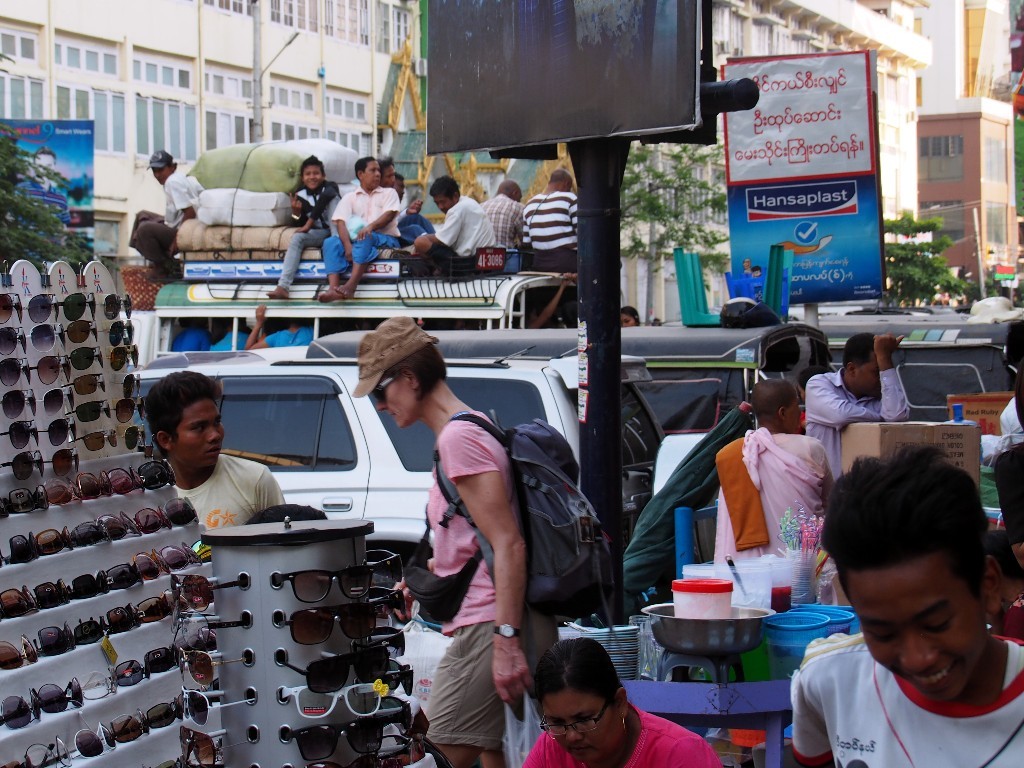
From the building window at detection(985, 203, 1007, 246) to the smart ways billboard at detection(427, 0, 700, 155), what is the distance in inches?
3687

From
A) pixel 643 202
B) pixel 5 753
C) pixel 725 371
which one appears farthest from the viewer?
pixel 643 202

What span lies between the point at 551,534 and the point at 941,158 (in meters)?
96.8

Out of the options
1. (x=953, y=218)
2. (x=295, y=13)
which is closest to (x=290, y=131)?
(x=295, y=13)

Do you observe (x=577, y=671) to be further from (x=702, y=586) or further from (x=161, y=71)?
(x=161, y=71)

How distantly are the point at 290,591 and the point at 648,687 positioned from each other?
150 centimetres

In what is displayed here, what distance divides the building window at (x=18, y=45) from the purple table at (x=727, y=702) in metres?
30.3

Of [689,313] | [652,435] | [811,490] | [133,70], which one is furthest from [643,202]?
[811,490]

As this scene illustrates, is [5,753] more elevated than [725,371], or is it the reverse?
[725,371]

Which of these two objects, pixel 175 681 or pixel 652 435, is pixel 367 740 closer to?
pixel 175 681

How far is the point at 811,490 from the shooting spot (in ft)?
20.0

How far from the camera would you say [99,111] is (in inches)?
1325

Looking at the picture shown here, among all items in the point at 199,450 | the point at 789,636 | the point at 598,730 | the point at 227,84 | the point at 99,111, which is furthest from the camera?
the point at 227,84

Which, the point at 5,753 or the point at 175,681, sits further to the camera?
the point at 175,681

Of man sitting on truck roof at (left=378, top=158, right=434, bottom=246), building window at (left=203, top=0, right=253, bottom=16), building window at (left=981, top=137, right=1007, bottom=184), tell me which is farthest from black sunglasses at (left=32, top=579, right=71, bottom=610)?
building window at (left=981, top=137, right=1007, bottom=184)
